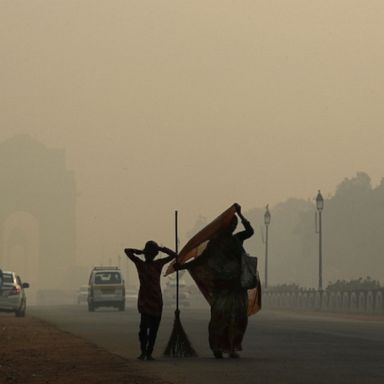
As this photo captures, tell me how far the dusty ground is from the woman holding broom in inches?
56.0

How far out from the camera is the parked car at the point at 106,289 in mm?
65250

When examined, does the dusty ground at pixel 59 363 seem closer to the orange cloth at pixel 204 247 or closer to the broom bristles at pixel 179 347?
the broom bristles at pixel 179 347

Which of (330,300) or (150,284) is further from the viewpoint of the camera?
(330,300)

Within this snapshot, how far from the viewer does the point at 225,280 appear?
21.7 m

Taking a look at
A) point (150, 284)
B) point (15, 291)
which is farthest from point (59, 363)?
point (15, 291)

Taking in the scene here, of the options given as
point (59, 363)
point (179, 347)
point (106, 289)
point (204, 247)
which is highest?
point (106, 289)

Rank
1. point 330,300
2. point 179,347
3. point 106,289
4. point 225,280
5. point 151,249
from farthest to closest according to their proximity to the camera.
Result: point 330,300, point 106,289, point 179,347, point 225,280, point 151,249

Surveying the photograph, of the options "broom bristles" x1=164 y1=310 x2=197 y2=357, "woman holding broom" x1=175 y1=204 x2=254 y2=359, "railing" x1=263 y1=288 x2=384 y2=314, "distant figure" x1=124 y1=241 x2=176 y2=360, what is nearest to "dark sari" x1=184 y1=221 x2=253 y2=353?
"woman holding broom" x1=175 y1=204 x2=254 y2=359

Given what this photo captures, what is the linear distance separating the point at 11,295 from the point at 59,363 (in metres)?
31.1

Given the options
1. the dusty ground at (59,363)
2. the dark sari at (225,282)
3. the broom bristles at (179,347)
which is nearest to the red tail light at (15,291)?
the dusty ground at (59,363)

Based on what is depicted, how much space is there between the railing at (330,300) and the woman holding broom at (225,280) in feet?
117

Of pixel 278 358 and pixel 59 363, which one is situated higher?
pixel 278 358

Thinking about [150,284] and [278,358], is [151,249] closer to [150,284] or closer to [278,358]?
[150,284]

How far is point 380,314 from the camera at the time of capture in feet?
185
